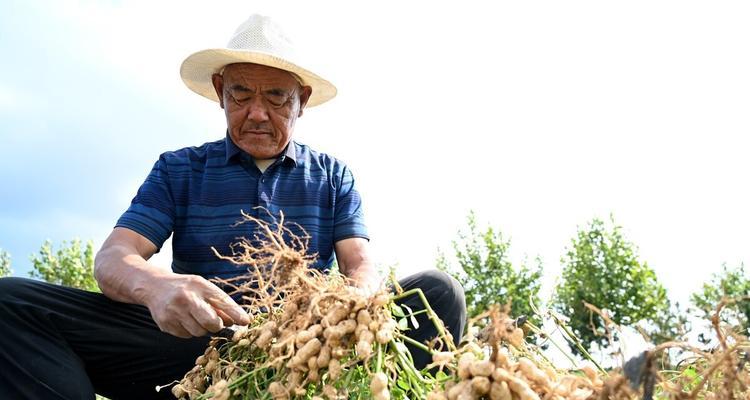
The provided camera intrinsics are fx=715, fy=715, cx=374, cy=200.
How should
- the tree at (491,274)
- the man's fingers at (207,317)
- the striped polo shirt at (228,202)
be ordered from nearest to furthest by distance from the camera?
the man's fingers at (207,317)
the striped polo shirt at (228,202)
the tree at (491,274)

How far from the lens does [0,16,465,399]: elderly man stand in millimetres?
2408

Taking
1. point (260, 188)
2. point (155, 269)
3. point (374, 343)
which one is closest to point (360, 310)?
point (374, 343)

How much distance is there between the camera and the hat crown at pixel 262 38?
3.05 metres

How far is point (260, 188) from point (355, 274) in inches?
28.1

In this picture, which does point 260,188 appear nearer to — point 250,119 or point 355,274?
point 250,119

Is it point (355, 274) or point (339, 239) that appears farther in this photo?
point (339, 239)

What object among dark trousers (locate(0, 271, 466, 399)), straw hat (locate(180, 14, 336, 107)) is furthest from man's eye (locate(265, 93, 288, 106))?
dark trousers (locate(0, 271, 466, 399))

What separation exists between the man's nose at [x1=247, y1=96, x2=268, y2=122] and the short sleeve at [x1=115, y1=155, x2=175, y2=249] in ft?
1.59

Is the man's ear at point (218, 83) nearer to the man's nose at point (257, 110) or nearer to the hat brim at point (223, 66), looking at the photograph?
the hat brim at point (223, 66)

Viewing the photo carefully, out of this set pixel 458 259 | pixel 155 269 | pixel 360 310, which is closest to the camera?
pixel 360 310

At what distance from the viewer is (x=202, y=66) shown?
3.29 m

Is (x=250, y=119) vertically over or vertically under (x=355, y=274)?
over

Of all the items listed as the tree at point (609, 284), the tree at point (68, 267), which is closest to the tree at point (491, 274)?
the tree at point (609, 284)

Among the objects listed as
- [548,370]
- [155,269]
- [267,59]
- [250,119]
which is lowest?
[548,370]
